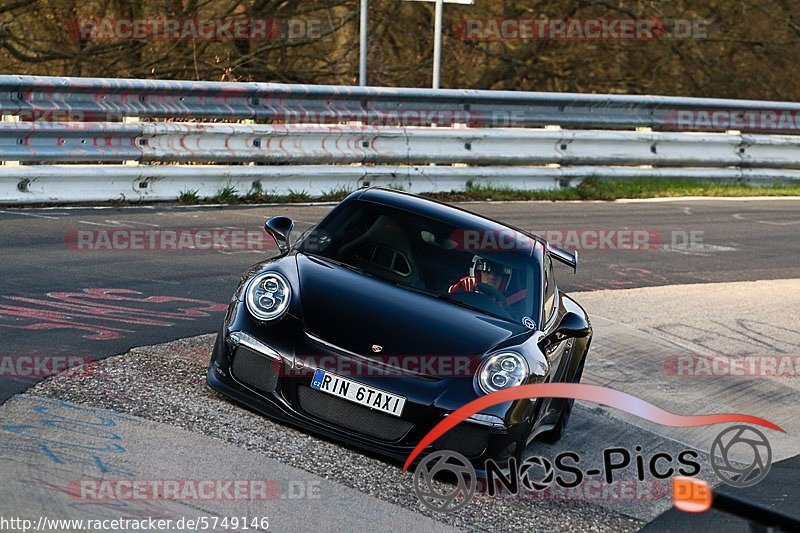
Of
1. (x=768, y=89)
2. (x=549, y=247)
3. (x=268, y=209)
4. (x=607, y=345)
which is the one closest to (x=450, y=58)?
(x=768, y=89)

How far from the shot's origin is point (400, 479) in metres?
5.82

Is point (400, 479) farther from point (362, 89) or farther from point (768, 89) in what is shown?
point (768, 89)

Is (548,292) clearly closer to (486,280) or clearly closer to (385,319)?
(486,280)

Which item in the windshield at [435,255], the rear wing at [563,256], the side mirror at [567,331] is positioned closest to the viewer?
the side mirror at [567,331]

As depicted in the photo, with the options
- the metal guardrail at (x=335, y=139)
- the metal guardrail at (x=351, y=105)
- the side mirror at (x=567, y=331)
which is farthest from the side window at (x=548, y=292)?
the metal guardrail at (x=351, y=105)

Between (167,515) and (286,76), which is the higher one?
(286,76)

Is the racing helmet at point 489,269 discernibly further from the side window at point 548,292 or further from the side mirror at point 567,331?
the side mirror at point 567,331

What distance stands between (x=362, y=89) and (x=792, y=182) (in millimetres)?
8062

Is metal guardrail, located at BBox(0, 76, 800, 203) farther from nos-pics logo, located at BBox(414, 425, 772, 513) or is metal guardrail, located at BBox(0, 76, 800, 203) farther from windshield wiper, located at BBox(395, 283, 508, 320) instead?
nos-pics logo, located at BBox(414, 425, 772, 513)

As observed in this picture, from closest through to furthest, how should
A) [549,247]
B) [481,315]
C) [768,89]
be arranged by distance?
[481,315], [549,247], [768,89]

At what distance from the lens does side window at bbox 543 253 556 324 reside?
277 inches

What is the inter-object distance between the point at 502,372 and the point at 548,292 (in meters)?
1.20

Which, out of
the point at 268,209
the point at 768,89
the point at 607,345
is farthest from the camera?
the point at 768,89

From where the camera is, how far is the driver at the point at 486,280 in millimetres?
6914
